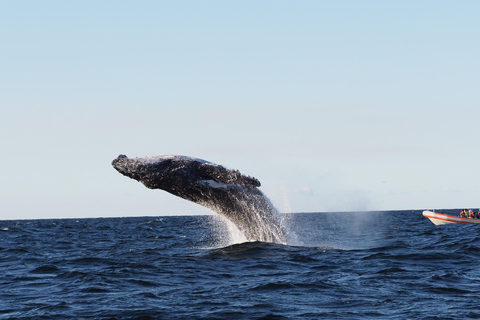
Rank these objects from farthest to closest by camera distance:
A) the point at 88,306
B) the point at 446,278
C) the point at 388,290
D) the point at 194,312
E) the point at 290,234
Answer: the point at 290,234 → the point at 446,278 → the point at 388,290 → the point at 88,306 → the point at 194,312

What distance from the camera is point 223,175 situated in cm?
1299

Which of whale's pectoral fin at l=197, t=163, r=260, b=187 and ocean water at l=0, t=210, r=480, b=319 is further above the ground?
whale's pectoral fin at l=197, t=163, r=260, b=187

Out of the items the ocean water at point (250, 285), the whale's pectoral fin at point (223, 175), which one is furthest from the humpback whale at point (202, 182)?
the ocean water at point (250, 285)

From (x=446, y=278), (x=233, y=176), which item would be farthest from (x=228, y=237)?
(x=446, y=278)

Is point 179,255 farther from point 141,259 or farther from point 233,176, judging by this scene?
point 233,176

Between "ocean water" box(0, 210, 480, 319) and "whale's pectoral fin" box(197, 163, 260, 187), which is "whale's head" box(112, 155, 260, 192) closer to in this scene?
"whale's pectoral fin" box(197, 163, 260, 187)

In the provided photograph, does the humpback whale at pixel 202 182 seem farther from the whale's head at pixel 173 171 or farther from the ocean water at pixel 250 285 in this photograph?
the ocean water at pixel 250 285

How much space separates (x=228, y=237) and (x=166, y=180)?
4800mm

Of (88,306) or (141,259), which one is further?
(141,259)

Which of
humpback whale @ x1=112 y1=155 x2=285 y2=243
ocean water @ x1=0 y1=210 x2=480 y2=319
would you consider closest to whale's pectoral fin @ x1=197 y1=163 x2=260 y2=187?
humpback whale @ x1=112 y1=155 x2=285 y2=243

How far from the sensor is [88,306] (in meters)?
8.66

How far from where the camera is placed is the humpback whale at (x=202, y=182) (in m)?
12.7

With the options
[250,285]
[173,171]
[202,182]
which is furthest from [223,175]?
[250,285]

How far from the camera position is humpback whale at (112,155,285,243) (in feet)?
41.8
